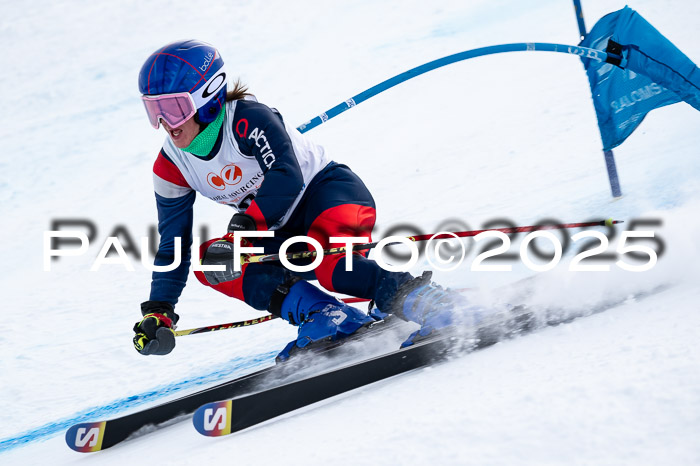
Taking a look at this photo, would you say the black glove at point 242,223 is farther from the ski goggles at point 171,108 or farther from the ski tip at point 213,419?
the ski tip at point 213,419

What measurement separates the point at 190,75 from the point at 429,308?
113cm

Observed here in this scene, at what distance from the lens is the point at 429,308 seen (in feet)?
6.97

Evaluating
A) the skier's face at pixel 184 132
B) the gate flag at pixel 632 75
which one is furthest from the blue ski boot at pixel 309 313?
the gate flag at pixel 632 75

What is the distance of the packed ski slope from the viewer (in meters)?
1.33

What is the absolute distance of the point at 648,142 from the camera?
509 cm

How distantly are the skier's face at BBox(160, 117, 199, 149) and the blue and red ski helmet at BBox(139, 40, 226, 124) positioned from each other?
0.03 m

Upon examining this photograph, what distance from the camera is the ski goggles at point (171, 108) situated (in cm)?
226

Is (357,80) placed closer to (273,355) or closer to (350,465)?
(273,355)

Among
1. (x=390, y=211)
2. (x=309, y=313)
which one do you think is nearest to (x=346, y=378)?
(x=309, y=313)

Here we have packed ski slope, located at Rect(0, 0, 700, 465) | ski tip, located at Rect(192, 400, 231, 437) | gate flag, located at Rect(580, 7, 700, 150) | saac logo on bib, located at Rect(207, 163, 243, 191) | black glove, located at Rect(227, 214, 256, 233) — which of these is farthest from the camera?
gate flag, located at Rect(580, 7, 700, 150)

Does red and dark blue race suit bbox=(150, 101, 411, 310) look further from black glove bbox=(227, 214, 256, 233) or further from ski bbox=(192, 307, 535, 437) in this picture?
ski bbox=(192, 307, 535, 437)

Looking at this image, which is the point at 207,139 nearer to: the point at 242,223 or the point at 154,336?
the point at 242,223

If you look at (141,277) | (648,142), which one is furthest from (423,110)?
(141,277)

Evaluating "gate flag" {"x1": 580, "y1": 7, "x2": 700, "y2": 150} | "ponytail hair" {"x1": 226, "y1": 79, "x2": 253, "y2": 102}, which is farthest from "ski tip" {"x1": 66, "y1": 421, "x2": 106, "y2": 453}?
"gate flag" {"x1": 580, "y1": 7, "x2": 700, "y2": 150}
